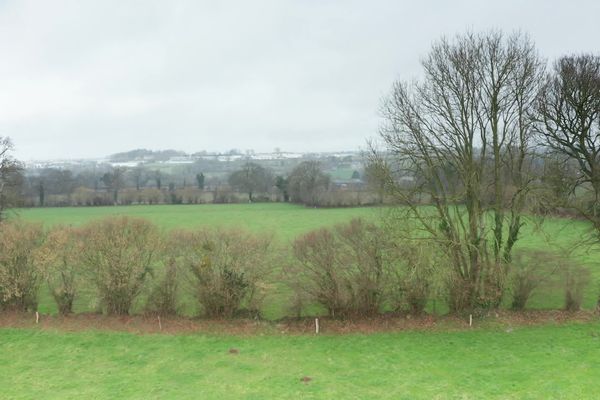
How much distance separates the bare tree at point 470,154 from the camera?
21.3m

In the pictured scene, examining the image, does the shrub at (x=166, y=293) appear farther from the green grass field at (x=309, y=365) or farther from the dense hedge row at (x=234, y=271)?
the green grass field at (x=309, y=365)

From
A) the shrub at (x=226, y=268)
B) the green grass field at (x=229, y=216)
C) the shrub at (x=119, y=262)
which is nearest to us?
the shrub at (x=226, y=268)

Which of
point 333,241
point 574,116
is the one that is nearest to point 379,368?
point 333,241

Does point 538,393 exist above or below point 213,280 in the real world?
below

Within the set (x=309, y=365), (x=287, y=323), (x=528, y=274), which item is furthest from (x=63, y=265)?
(x=528, y=274)

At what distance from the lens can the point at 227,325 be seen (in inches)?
862

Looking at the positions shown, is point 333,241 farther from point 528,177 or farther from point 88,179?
point 88,179

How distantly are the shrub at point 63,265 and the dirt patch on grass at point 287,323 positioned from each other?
97 centimetres

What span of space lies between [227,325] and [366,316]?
21.9 feet

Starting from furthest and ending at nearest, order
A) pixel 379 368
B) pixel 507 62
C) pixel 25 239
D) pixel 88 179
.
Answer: pixel 88 179, pixel 25 239, pixel 507 62, pixel 379 368

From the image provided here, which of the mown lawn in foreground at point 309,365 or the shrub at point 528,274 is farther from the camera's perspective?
the shrub at point 528,274

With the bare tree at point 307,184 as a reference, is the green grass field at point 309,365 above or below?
below

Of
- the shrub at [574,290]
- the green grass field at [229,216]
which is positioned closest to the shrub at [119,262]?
the shrub at [574,290]

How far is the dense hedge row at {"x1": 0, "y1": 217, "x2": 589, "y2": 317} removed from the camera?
70.8 ft
